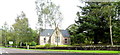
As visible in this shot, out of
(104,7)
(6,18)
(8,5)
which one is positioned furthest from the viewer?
(104,7)

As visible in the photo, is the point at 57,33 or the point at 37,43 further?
the point at 57,33

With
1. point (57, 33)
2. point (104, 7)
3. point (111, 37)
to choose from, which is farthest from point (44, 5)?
point (111, 37)

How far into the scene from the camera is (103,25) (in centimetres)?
1393

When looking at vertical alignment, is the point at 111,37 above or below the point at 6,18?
below

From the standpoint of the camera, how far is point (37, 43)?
9172mm

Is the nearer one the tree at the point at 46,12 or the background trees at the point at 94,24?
the tree at the point at 46,12

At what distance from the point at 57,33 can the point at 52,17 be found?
206 cm

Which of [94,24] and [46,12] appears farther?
[94,24]

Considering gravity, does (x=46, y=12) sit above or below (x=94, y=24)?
above

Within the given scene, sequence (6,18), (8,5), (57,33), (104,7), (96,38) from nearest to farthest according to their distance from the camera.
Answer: (8,5) → (6,18) → (57,33) → (104,7) → (96,38)

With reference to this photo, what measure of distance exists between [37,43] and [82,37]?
5.61 meters

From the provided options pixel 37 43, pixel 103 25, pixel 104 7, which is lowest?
pixel 37 43

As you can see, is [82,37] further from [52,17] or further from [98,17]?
[52,17]

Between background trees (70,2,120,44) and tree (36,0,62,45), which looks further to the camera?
background trees (70,2,120,44)
